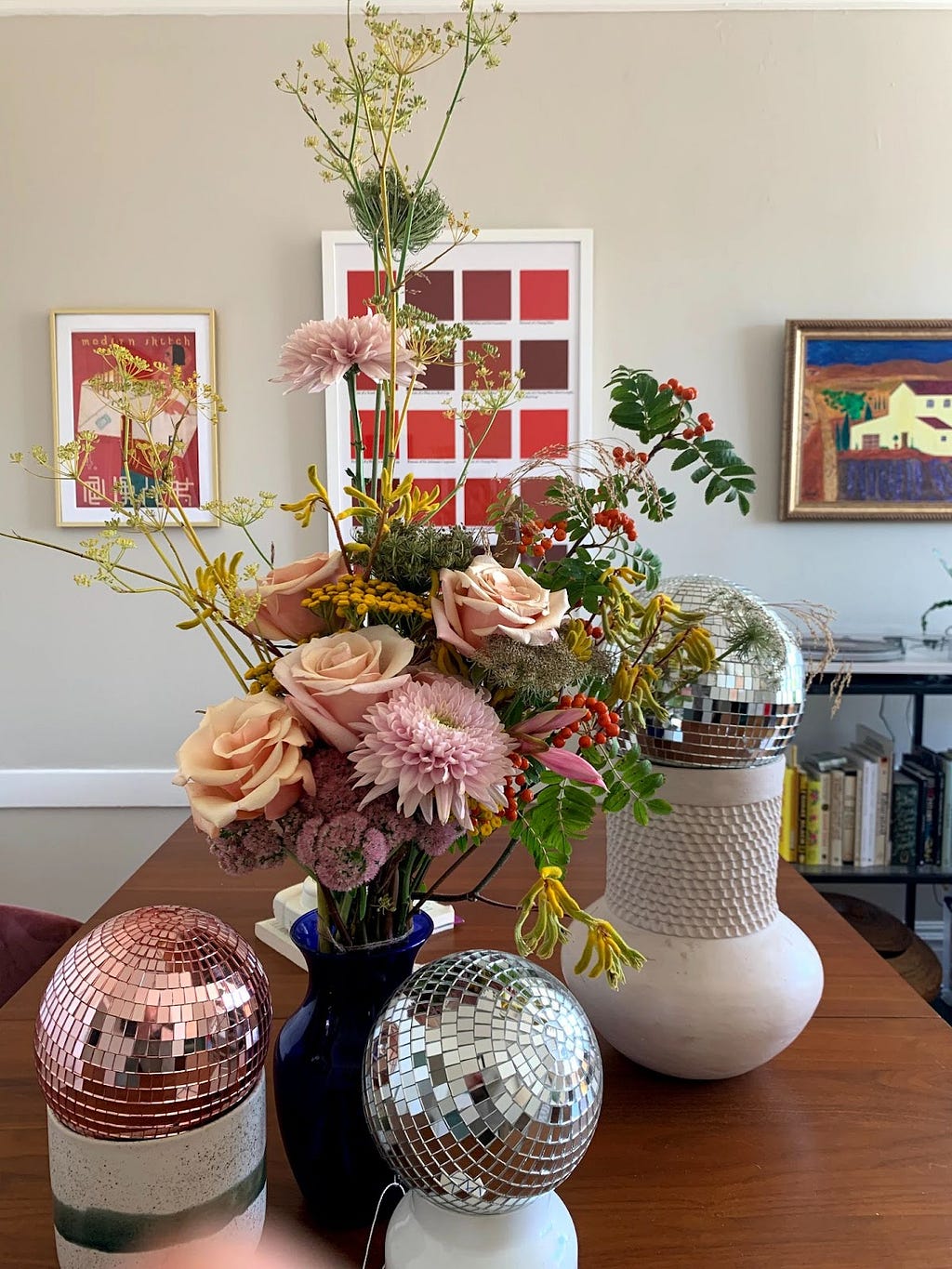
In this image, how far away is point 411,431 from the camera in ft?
7.73

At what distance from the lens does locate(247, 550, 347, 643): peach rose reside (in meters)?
0.60

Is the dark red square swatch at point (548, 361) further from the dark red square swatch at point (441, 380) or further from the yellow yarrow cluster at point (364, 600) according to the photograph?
the yellow yarrow cluster at point (364, 600)

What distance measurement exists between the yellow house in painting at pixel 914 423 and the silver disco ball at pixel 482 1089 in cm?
216

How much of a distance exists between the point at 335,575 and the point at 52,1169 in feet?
1.28

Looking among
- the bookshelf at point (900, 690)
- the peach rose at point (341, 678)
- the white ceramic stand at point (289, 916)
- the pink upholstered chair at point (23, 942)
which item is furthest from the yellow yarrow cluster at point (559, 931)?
the bookshelf at point (900, 690)

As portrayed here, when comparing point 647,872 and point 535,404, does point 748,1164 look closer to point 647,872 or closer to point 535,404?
point 647,872

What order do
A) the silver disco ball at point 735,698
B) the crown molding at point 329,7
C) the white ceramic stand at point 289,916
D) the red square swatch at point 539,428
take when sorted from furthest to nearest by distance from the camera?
the red square swatch at point 539,428
the crown molding at point 329,7
the white ceramic stand at point 289,916
the silver disco ball at point 735,698

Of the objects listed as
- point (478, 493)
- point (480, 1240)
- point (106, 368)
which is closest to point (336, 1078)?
point (480, 1240)

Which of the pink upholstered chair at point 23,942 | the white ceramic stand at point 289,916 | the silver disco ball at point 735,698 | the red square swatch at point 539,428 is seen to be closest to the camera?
the silver disco ball at point 735,698

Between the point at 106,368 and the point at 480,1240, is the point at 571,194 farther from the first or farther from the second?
the point at 480,1240

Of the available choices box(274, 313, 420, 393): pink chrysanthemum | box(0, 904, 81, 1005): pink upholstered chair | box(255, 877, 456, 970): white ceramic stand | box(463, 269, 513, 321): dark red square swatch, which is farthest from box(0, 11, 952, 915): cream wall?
box(274, 313, 420, 393): pink chrysanthemum

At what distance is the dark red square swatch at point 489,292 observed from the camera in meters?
2.32

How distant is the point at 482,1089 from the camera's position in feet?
1.68

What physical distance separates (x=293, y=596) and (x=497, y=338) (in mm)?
1891
